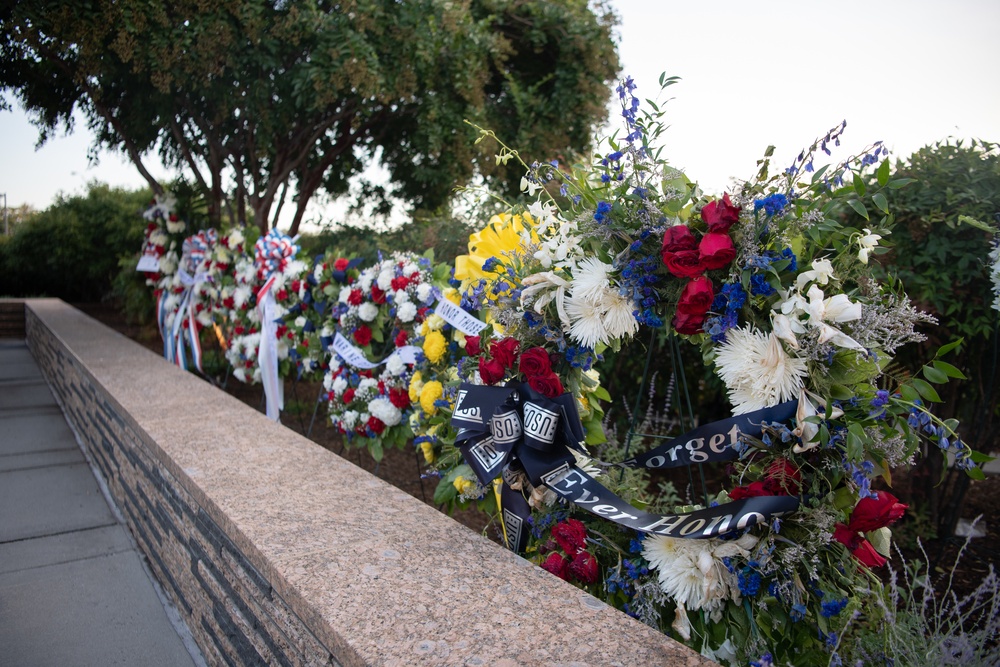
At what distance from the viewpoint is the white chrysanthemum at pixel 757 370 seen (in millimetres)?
1555

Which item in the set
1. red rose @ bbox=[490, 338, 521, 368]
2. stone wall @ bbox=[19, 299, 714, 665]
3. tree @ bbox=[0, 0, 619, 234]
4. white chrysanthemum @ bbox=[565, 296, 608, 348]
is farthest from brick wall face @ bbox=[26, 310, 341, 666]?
tree @ bbox=[0, 0, 619, 234]

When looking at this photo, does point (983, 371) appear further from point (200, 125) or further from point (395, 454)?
point (200, 125)

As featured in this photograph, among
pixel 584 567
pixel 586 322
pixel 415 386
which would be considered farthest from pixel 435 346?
pixel 584 567

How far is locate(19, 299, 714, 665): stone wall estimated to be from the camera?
1435 millimetres

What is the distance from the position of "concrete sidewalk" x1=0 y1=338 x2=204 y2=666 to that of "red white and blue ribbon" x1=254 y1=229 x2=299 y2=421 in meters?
1.20

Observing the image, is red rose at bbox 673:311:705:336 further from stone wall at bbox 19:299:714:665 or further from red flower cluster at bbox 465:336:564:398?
stone wall at bbox 19:299:714:665

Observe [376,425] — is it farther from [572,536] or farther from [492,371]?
[572,536]

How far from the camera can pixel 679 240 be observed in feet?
5.48

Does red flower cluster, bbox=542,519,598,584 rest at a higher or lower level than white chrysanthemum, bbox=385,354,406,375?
lower

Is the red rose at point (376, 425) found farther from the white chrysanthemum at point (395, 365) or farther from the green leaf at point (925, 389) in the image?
the green leaf at point (925, 389)

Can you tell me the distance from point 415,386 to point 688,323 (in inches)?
68.6

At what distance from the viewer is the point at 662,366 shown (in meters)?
5.23

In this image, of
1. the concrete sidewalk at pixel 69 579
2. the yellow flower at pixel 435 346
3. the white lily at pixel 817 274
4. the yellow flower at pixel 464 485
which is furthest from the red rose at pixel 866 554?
the concrete sidewalk at pixel 69 579

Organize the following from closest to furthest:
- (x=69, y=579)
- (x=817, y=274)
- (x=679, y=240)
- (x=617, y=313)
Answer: (x=817, y=274) → (x=679, y=240) → (x=617, y=313) → (x=69, y=579)
